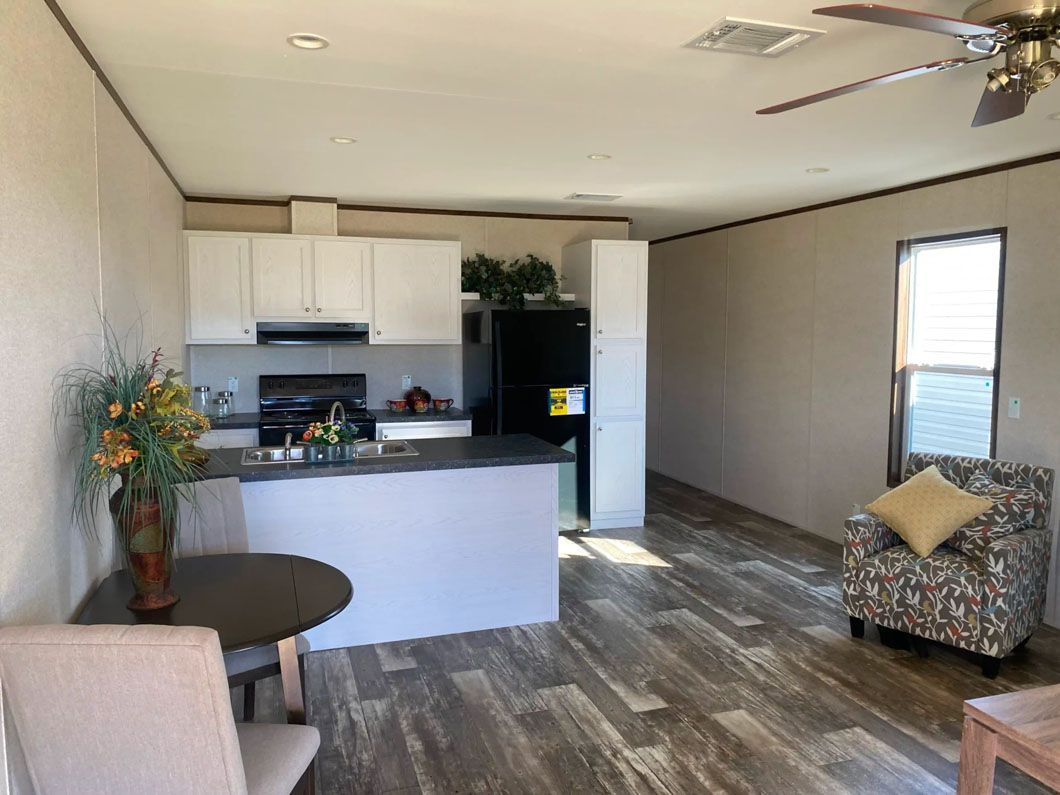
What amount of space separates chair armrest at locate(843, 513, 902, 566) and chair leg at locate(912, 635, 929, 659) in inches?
16.9

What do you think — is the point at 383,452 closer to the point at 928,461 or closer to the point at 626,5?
the point at 626,5

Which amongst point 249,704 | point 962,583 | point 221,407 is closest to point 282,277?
point 221,407

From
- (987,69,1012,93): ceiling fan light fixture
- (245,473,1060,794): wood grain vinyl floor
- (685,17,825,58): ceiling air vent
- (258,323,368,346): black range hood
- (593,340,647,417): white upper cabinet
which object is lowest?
(245,473,1060,794): wood grain vinyl floor

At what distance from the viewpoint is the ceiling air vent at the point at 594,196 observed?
518 cm


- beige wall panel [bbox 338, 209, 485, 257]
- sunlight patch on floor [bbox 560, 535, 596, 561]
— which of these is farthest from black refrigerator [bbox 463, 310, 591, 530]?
beige wall panel [bbox 338, 209, 485, 257]

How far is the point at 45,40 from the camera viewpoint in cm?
202

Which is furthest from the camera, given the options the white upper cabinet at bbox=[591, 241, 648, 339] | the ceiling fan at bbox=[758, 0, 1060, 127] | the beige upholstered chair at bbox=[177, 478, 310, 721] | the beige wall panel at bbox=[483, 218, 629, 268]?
the beige wall panel at bbox=[483, 218, 629, 268]

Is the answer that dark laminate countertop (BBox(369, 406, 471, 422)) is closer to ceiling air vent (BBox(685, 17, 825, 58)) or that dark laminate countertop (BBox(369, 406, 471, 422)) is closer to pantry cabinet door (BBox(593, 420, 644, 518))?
pantry cabinet door (BBox(593, 420, 644, 518))

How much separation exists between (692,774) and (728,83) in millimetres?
2452

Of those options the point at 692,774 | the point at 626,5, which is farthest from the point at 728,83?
the point at 692,774

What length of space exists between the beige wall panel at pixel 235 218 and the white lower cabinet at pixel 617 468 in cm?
272

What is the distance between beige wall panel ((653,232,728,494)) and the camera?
684 cm

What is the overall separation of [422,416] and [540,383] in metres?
0.87

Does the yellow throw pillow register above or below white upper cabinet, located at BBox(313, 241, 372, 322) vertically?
below
